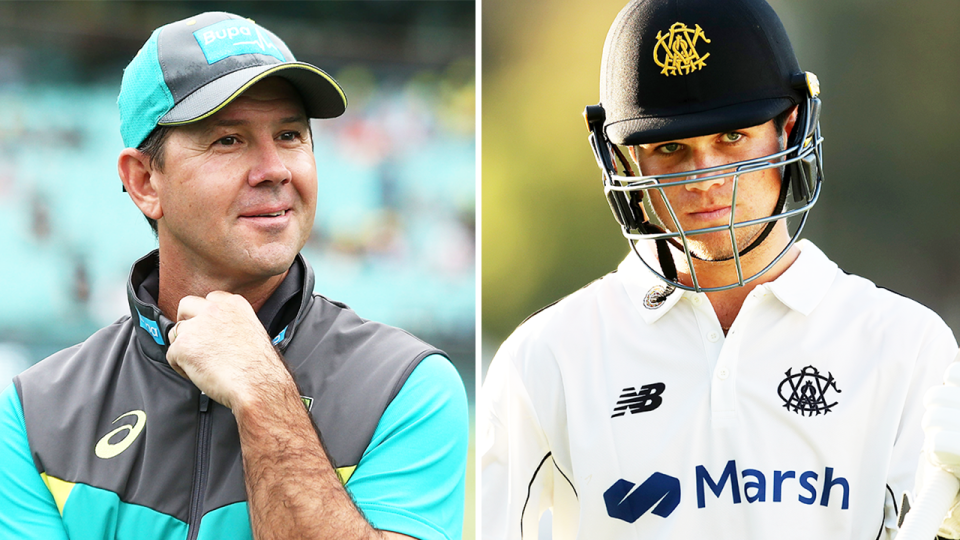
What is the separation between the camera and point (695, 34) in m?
1.87

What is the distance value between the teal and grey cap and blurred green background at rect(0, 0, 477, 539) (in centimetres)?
→ 312

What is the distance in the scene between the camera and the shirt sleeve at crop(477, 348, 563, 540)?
75.3 inches

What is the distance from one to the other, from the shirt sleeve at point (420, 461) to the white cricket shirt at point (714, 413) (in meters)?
0.27

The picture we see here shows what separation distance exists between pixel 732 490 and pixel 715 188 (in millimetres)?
563

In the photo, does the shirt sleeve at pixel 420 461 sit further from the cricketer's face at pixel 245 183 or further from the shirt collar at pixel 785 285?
the shirt collar at pixel 785 285

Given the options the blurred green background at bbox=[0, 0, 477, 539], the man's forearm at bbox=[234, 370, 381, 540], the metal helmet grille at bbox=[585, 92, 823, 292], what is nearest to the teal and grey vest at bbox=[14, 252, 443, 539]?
the man's forearm at bbox=[234, 370, 381, 540]

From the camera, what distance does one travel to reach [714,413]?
1807 mm

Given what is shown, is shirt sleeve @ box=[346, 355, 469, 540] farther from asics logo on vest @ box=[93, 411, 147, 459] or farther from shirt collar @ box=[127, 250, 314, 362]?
asics logo on vest @ box=[93, 411, 147, 459]

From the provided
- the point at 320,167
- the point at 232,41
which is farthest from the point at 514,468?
the point at 320,167

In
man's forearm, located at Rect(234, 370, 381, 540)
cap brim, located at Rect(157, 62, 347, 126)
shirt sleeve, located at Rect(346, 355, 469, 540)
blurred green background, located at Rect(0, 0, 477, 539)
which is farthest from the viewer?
blurred green background, located at Rect(0, 0, 477, 539)

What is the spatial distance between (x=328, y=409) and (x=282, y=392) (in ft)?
0.46

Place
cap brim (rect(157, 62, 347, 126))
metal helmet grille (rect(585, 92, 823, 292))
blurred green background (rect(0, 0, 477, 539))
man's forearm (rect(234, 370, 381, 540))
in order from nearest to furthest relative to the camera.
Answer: man's forearm (rect(234, 370, 381, 540)), cap brim (rect(157, 62, 347, 126)), metal helmet grille (rect(585, 92, 823, 292)), blurred green background (rect(0, 0, 477, 539))

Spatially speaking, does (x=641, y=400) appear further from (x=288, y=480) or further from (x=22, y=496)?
(x=22, y=496)

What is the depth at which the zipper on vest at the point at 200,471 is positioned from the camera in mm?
1553
